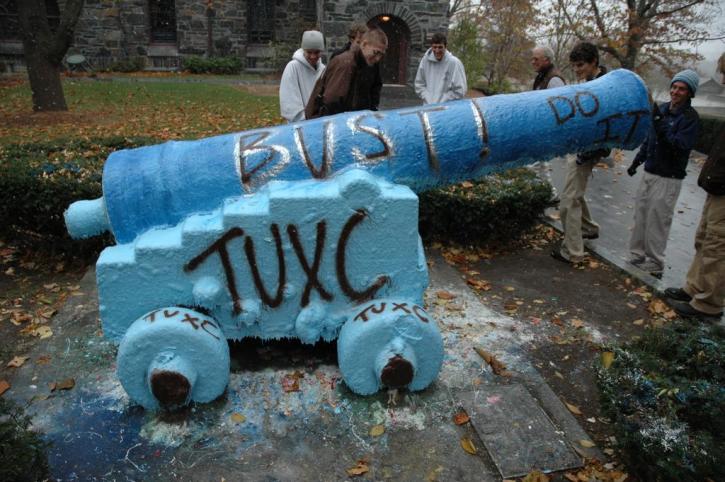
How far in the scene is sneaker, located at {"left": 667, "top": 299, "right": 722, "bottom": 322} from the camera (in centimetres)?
416

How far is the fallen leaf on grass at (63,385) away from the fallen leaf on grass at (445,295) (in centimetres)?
257

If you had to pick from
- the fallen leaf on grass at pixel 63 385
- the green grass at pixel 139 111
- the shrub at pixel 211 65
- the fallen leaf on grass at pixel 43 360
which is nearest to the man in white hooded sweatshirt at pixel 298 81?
the fallen leaf on grass at pixel 43 360

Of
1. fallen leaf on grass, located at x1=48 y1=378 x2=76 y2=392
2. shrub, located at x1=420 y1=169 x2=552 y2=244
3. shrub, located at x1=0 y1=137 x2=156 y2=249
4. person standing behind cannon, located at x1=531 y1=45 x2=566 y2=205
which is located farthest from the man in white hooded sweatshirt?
fallen leaf on grass, located at x1=48 y1=378 x2=76 y2=392

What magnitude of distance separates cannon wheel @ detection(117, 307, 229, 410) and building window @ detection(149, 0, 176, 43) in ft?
64.6

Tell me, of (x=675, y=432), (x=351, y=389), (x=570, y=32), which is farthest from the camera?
(x=570, y=32)

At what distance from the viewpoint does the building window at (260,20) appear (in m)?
19.8

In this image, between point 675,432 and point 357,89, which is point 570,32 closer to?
point 357,89

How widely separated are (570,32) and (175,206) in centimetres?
1841

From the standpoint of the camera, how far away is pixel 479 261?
206 inches

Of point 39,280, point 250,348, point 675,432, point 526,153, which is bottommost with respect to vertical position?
point 39,280

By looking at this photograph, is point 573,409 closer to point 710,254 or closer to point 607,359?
point 607,359

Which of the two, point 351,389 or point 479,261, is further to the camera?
point 479,261

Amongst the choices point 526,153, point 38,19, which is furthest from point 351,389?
point 38,19

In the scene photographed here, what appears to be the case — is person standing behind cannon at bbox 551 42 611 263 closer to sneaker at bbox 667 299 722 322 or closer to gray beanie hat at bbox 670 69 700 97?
gray beanie hat at bbox 670 69 700 97
